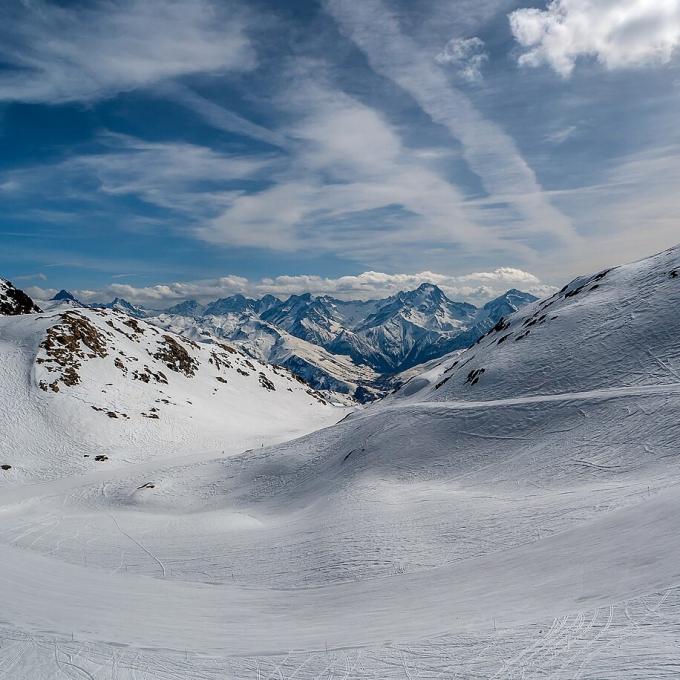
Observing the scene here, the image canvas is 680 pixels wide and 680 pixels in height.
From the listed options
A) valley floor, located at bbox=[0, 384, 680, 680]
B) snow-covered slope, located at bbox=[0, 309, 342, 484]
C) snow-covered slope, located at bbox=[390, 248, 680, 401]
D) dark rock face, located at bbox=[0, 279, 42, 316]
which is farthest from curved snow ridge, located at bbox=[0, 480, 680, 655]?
dark rock face, located at bbox=[0, 279, 42, 316]

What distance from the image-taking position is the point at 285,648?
12.0 meters

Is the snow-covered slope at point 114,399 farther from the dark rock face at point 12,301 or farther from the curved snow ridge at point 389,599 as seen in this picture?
the curved snow ridge at point 389,599

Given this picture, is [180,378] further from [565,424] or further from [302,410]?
[565,424]

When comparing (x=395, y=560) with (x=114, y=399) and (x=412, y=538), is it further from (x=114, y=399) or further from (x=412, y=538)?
(x=114, y=399)

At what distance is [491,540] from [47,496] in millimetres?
38702

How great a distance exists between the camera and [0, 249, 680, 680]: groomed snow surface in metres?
10.6

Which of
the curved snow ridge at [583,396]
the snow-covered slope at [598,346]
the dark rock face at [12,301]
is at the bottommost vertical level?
the curved snow ridge at [583,396]

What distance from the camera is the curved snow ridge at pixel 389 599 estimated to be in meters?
11.5

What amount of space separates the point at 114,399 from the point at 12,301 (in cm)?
5278

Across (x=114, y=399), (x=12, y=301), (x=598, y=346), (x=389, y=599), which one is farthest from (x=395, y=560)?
(x=12, y=301)

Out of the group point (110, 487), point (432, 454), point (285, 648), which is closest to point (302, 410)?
point (110, 487)

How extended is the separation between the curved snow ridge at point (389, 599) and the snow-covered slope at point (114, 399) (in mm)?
34663

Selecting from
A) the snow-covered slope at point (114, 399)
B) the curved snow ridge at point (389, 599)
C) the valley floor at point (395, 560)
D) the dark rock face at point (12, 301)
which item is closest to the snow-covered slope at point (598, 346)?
the valley floor at point (395, 560)

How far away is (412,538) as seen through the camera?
19094 millimetres
